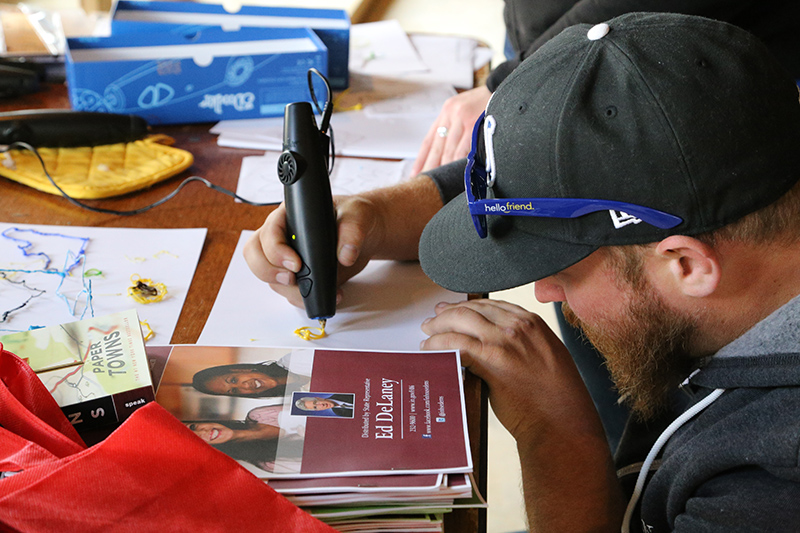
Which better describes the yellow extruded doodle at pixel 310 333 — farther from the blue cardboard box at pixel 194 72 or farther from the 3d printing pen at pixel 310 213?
the blue cardboard box at pixel 194 72

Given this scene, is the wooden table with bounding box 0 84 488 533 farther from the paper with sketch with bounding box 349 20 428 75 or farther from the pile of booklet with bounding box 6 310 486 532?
the paper with sketch with bounding box 349 20 428 75

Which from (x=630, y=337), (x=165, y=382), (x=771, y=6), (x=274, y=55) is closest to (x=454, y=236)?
(x=630, y=337)

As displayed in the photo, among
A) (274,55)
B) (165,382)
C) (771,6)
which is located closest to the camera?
(165,382)

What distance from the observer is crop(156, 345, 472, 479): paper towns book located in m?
0.64

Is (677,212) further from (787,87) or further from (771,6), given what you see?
(771,6)

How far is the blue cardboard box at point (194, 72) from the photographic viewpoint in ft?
4.27

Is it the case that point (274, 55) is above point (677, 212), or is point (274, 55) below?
above

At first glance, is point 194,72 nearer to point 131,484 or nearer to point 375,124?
point 375,124

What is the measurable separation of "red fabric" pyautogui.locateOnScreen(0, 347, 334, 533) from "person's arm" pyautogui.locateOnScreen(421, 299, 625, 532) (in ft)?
1.06

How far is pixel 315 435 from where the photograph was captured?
668 millimetres

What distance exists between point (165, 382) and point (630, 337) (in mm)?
541

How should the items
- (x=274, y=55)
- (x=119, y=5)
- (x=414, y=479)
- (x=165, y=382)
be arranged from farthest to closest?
(x=119, y=5), (x=274, y=55), (x=165, y=382), (x=414, y=479)

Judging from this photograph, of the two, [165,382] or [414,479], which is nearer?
[414,479]

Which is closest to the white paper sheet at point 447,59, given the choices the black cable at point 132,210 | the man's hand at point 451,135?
the man's hand at point 451,135
